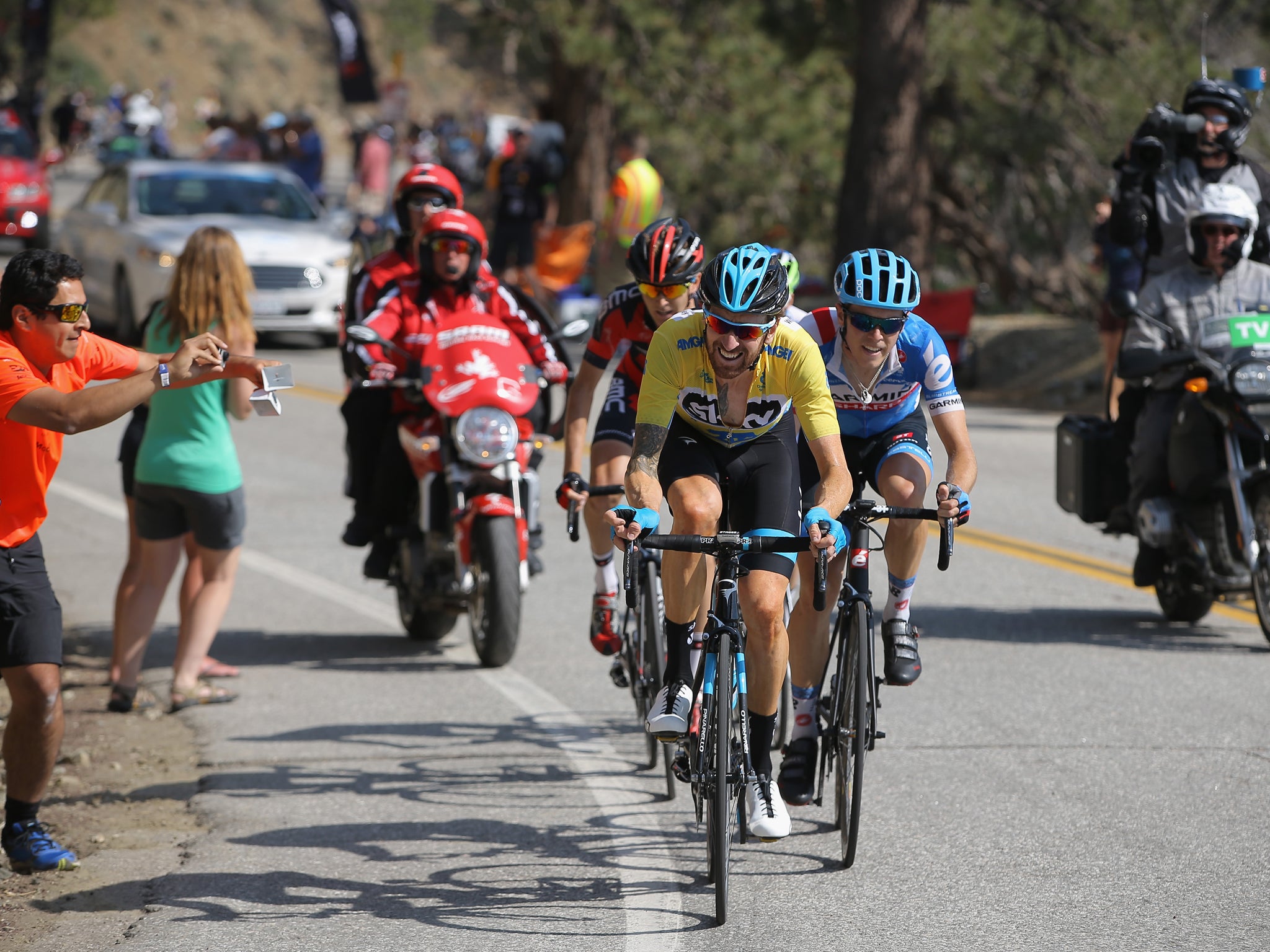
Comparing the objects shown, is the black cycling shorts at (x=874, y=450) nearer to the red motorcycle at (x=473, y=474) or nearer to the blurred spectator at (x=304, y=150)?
the red motorcycle at (x=473, y=474)

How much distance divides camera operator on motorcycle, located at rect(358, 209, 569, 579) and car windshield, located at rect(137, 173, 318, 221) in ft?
40.1

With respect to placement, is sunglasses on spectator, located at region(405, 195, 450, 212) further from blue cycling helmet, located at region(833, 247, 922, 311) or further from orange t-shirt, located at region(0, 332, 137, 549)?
blue cycling helmet, located at region(833, 247, 922, 311)

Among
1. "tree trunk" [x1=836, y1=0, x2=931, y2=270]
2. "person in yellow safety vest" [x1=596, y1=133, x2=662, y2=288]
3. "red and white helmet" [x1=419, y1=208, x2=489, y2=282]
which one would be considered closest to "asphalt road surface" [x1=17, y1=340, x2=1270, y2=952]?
"red and white helmet" [x1=419, y1=208, x2=489, y2=282]

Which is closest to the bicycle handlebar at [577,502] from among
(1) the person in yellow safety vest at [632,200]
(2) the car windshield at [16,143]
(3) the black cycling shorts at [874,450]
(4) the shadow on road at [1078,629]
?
(3) the black cycling shorts at [874,450]

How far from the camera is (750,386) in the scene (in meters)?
5.66

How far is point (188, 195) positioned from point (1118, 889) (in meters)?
17.3

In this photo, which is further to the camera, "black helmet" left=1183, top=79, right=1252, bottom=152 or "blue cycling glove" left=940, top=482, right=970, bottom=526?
"black helmet" left=1183, top=79, right=1252, bottom=152

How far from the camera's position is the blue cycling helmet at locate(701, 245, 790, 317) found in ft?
17.6

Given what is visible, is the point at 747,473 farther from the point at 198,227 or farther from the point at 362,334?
the point at 198,227

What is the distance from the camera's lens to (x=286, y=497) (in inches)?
518

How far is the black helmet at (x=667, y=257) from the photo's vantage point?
6734mm

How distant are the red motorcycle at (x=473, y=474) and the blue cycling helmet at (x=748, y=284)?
316cm

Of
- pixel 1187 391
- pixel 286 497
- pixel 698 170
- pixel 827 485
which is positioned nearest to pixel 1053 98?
pixel 698 170

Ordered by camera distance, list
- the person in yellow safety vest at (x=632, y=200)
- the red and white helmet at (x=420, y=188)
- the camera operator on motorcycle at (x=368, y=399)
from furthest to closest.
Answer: the person in yellow safety vest at (x=632, y=200) < the red and white helmet at (x=420, y=188) < the camera operator on motorcycle at (x=368, y=399)
